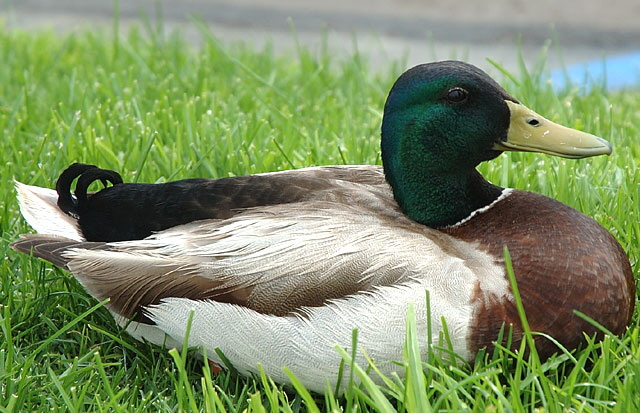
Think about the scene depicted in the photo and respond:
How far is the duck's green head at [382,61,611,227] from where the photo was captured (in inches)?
108

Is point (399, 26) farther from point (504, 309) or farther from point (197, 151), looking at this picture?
point (504, 309)

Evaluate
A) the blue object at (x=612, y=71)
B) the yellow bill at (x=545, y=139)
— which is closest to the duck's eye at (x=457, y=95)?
the yellow bill at (x=545, y=139)

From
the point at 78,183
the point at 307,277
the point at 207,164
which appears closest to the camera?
the point at 307,277

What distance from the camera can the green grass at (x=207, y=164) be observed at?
238 centimetres

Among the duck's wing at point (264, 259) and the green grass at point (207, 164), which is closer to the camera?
the green grass at point (207, 164)

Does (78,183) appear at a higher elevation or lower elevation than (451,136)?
lower

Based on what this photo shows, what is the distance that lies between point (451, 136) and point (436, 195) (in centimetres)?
18

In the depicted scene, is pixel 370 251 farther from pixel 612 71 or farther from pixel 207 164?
pixel 612 71

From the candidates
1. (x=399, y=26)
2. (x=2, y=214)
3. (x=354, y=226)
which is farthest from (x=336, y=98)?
(x=399, y=26)

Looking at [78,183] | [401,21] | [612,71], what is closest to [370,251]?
[78,183]

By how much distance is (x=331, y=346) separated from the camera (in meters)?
2.48

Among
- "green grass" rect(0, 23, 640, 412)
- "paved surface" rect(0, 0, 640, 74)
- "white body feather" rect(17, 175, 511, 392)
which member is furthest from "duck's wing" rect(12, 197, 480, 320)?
"paved surface" rect(0, 0, 640, 74)

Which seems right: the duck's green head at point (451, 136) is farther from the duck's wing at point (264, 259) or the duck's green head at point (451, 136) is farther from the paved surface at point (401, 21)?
the paved surface at point (401, 21)

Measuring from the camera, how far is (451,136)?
2.77 metres
